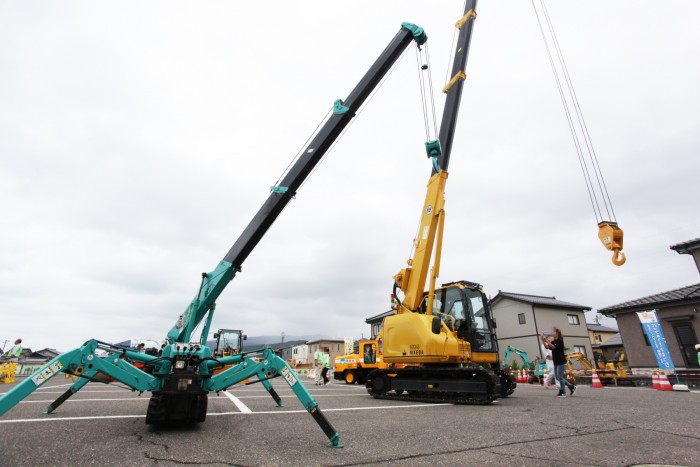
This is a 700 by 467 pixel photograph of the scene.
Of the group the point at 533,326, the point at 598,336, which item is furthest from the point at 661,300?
the point at 598,336

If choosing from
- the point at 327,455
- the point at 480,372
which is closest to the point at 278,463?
the point at 327,455

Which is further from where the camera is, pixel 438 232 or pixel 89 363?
pixel 438 232

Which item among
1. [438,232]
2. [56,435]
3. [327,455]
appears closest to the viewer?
[327,455]

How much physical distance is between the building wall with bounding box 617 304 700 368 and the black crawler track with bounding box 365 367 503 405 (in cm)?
1630

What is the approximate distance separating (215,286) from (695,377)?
17415 millimetres

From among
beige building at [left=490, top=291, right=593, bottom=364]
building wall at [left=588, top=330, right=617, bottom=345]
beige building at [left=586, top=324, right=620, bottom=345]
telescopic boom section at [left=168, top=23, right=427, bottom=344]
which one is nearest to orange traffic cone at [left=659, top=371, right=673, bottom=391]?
telescopic boom section at [left=168, top=23, right=427, bottom=344]

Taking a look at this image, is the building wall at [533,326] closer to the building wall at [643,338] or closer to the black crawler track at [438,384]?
the building wall at [643,338]

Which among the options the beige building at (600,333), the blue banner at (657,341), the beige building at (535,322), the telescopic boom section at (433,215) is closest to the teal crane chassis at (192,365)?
the telescopic boom section at (433,215)

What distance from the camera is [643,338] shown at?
63.8 ft

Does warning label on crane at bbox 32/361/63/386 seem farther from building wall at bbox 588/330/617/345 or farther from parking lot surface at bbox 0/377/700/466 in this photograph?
building wall at bbox 588/330/617/345

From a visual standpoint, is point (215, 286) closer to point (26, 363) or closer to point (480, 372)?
point (480, 372)

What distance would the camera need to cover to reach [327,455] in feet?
11.1

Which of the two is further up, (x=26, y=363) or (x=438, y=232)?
(x=438, y=232)

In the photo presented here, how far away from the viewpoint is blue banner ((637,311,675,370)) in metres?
13.7
